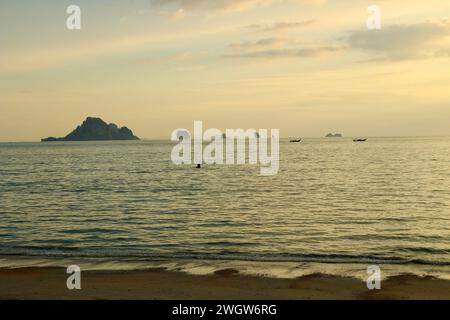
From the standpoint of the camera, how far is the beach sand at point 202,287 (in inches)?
611

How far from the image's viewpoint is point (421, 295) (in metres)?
15.6

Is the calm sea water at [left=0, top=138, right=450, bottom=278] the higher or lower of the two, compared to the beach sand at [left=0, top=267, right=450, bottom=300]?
lower

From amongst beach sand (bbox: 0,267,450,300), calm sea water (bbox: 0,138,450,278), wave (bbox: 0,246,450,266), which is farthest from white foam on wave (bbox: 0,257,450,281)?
calm sea water (bbox: 0,138,450,278)

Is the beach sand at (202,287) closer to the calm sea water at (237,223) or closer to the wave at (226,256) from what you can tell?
the wave at (226,256)

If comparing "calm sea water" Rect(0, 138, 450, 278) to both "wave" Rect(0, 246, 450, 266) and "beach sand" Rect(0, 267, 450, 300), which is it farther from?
"beach sand" Rect(0, 267, 450, 300)

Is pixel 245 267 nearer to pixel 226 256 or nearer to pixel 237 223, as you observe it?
pixel 226 256

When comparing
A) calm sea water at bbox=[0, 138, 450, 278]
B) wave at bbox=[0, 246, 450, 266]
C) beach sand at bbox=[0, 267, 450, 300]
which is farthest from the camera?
calm sea water at bbox=[0, 138, 450, 278]

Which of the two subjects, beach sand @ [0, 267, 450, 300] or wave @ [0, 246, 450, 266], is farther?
wave @ [0, 246, 450, 266]

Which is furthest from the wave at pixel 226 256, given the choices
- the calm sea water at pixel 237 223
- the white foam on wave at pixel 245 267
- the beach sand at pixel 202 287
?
the beach sand at pixel 202 287

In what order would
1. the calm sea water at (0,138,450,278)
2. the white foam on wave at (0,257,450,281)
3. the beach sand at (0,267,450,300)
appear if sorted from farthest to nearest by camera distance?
the calm sea water at (0,138,450,278) < the white foam on wave at (0,257,450,281) < the beach sand at (0,267,450,300)

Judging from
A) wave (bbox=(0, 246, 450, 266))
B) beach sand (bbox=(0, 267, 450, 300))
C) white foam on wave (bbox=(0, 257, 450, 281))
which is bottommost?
wave (bbox=(0, 246, 450, 266))

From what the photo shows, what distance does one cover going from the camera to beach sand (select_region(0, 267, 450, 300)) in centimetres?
1552

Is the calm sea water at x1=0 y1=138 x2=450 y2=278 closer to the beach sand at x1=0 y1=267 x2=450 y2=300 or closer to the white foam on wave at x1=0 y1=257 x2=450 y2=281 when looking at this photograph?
the white foam on wave at x1=0 y1=257 x2=450 y2=281
